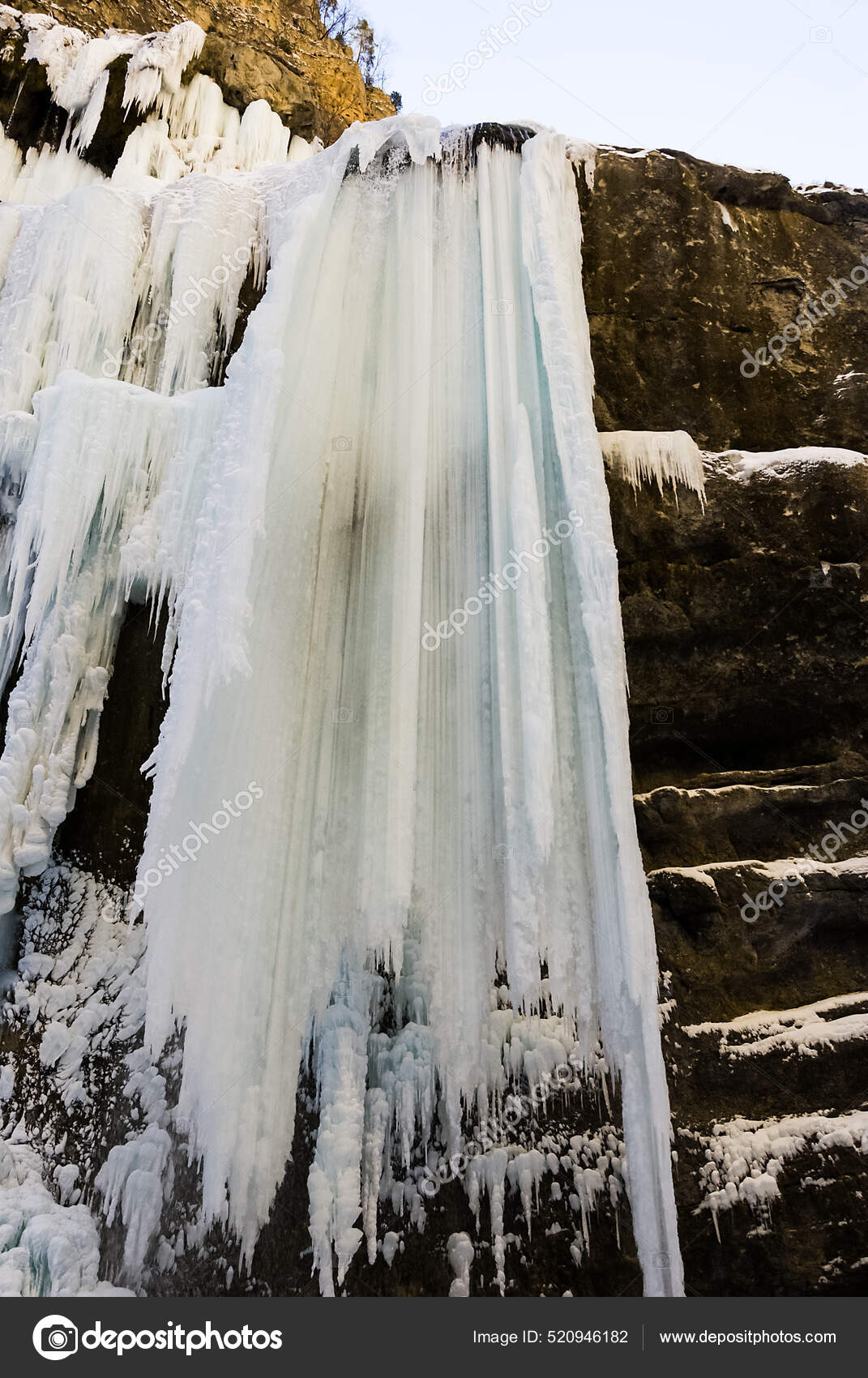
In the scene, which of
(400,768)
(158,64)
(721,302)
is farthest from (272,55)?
(400,768)

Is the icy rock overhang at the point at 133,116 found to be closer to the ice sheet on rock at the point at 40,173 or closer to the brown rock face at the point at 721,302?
the ice sheet on rock at the point at 40,173

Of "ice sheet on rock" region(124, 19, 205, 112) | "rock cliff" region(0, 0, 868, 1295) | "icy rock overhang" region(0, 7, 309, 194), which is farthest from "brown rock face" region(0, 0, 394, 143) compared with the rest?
"rock cliff" region(0, 0, 868, 1295)

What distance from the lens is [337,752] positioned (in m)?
4.25

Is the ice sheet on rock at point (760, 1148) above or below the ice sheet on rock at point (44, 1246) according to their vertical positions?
above

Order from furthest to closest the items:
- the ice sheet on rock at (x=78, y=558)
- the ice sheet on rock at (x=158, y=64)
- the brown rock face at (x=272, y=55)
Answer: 1. the brown rock face at (x=272, y=55)
2. the ice sheet on rock at (x=158, y=64)
3. the ice sheet on rock at (x=78, y=558)

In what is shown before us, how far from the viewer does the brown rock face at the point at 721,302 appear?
5.42 m

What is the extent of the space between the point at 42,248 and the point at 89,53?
333 centimetres

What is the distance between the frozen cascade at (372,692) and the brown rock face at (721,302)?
522 millimetres

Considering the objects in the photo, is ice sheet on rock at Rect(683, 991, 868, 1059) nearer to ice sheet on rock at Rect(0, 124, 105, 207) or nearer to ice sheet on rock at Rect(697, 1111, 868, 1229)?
ice sheet on rock at Rect(697, 1111, 868, 1229)

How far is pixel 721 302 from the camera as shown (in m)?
5.65

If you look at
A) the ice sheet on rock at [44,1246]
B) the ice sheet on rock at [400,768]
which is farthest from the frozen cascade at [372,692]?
the ice sheet on rock at [44,1246]

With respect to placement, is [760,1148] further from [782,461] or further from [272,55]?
[272,55]
